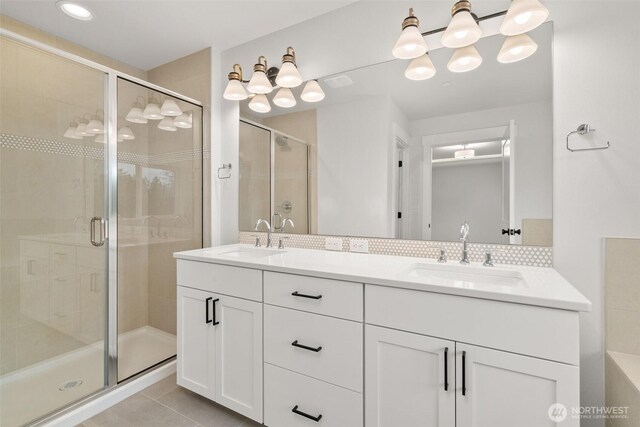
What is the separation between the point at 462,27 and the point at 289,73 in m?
1.01

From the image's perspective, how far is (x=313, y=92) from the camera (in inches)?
78.6

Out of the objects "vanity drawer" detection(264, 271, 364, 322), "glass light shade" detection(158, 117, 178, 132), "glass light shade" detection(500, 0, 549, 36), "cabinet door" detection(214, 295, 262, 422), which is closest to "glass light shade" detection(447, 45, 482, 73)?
"glass light shade" detection(500, 0, 549, 36)

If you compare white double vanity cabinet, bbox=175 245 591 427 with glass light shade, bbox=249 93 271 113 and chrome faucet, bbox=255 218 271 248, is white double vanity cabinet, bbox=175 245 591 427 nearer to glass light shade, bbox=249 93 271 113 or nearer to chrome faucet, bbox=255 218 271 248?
chrome faucet, bbox=255 218 271 248

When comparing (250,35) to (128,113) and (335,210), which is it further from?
(335,210)

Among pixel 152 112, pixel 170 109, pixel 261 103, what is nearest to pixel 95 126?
pixel 152 112

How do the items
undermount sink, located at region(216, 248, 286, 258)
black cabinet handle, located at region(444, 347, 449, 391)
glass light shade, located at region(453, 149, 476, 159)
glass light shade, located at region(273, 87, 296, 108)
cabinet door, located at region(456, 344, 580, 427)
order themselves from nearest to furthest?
cabinet door, located at region(456, 344, 580, 427), black cabinet handle, located at region(444, 347, 449, 391), glass light shade, located at region(453, 149, 476, 159), undermount sink, located at region(216, 248, 286, 258), glass light shade, located at region(273, 87, 296, 108)

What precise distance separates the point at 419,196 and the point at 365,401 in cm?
109

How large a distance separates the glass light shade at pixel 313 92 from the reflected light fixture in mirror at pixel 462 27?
83 centimetres

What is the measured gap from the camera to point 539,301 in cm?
93

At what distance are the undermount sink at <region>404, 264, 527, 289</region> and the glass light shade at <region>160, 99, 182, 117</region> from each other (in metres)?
2.16

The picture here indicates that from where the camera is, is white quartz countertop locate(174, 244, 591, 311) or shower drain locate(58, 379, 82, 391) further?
shower drain locate(58, 379, 82, 391)

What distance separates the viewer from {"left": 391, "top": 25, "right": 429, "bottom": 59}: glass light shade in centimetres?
147

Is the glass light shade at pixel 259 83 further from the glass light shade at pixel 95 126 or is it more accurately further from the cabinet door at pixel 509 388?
the cabinet door at pixel 509 388

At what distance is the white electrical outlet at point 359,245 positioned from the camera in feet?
6.07
